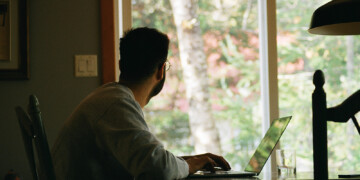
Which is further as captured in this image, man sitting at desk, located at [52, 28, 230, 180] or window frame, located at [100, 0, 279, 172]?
window frame, located at [100, 0, 279, 172]

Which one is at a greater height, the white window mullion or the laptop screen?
the white window mullion

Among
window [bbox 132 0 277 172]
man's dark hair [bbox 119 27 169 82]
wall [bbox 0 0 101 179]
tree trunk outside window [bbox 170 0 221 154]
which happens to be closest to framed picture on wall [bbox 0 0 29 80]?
wall [bbox 0 0 101 179]

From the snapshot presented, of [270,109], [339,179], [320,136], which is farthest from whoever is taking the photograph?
[270,109]

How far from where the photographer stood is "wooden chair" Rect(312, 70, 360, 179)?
1059mm

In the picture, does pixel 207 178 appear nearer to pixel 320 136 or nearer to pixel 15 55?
pixel 320 136

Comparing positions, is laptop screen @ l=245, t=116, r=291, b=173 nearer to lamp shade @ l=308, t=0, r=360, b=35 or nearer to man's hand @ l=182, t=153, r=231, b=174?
man's hand @ l=182, t=153, r=231, b=174

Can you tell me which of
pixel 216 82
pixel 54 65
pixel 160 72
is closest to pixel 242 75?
pixel 216 82

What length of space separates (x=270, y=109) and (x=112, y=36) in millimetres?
992

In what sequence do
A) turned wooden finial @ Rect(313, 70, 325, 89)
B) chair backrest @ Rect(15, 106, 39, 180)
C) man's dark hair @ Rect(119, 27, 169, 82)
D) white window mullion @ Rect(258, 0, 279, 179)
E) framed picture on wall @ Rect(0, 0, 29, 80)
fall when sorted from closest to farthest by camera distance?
turned wooden finial @ Rect(313, 70, 325, 89), chair backrest @ Rect(15, 106, 39, 180), man's dark hair @ Rect(119, 27, 169, 82), framed picture on wall @ Rect(0, 0, 29, 80), white window mullion @ Rect(258, 0, 279, 179)

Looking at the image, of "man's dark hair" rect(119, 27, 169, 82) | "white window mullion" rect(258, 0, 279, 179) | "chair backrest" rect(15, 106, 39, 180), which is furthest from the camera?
"white window mullion" rect(258, 0, 279, 179)

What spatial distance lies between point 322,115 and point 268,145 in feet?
2.58

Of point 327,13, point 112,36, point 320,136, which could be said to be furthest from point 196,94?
point 320,136

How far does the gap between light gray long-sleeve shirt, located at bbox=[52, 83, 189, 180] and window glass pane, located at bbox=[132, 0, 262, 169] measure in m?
1.31

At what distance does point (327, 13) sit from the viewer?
181 centimetres
